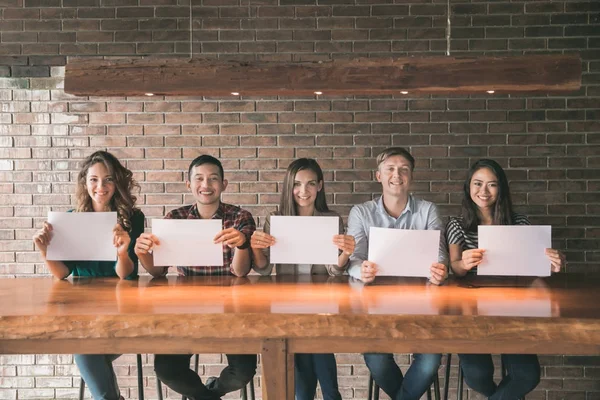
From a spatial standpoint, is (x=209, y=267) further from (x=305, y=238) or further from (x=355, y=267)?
(x=355, y=267)

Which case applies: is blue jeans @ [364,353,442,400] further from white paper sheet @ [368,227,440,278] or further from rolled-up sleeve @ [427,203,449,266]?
rolled-up sleeve @ [427,203,449,266]

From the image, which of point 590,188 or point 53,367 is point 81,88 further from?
point 590,188

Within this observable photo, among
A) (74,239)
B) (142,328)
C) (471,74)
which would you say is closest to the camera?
(142,328)

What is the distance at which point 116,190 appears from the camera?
116 inches

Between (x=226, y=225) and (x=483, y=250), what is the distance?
4.18ft

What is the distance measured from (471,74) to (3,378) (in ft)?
11.3

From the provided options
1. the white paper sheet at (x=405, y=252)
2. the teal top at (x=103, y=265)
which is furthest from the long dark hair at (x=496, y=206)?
the teal top at (x=103, y=265)

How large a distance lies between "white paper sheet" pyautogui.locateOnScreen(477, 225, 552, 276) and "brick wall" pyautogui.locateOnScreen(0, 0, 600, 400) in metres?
0.99

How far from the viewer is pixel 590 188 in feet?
11.7

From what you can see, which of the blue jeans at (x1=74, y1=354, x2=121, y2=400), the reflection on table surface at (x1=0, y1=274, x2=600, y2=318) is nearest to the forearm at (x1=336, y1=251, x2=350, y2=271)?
the reflection on table surface at (x1=0, y1=274, x2=600, y2=318)

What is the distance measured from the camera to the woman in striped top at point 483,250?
254 centimetres

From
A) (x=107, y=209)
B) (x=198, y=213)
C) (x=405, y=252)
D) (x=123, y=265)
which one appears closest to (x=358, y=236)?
(x=405, y=252)

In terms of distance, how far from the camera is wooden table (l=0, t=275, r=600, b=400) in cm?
196

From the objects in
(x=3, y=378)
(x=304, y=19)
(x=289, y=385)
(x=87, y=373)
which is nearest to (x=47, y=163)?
(x=3, y=378)
